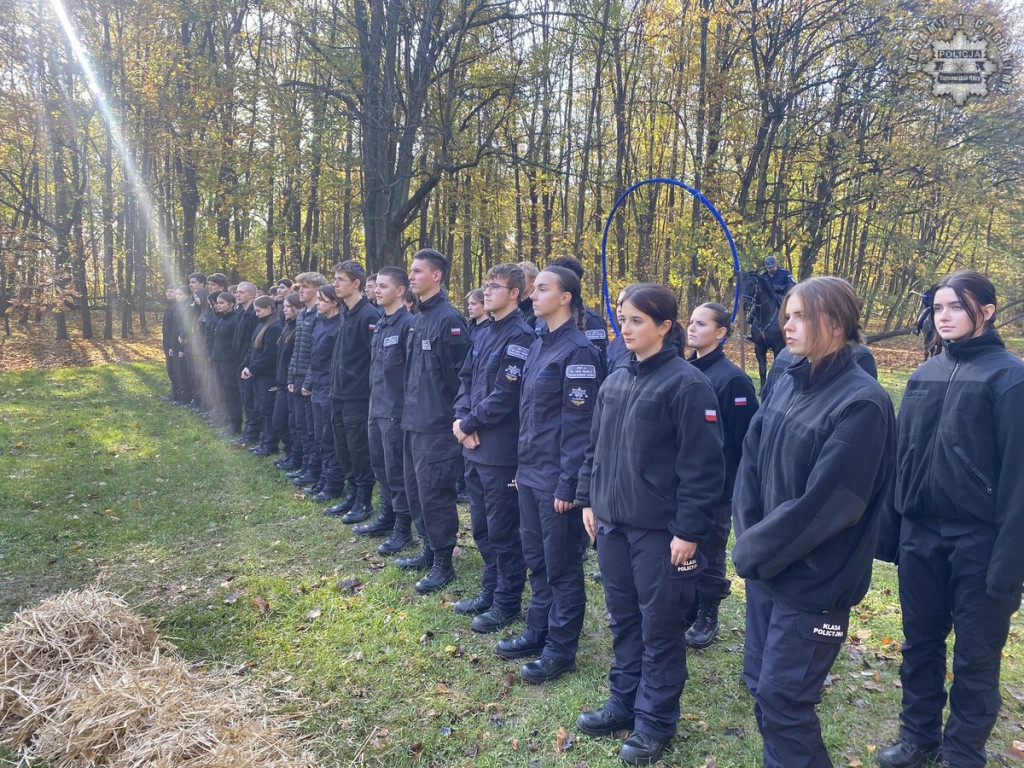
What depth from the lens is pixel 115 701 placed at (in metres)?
3.01

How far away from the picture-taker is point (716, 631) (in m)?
4.34

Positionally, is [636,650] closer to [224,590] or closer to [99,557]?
[224,590]

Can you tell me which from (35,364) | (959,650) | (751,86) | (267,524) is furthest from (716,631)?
(35,364)

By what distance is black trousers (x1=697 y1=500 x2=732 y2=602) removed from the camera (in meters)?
4.25

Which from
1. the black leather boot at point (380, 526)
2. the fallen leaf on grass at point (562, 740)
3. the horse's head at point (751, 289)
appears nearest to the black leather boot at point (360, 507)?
the black leather boot at point (380, 526)

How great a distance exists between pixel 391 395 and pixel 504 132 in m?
17.3

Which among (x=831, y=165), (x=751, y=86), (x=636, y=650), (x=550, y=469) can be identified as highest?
(x=751, y=86)

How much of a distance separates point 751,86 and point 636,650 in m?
15.0

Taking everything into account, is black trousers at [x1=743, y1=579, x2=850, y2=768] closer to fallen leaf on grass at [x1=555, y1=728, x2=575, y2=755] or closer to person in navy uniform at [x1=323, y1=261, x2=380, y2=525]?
fallen leaf on grass at [x1=555, y1=728, x2=575, y2=755]

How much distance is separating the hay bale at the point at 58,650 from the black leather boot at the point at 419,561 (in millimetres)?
1914

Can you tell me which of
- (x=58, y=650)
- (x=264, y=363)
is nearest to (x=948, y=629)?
(x=58, y=650)

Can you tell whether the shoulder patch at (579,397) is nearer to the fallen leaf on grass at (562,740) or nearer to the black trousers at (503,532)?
the black trousers at (503,532)

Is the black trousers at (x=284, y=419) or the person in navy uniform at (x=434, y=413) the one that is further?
the black trousers at (x=284, y=419)

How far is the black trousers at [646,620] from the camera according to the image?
3025 mm
